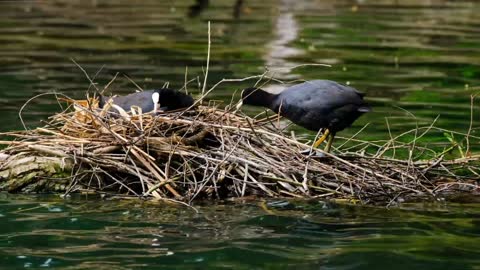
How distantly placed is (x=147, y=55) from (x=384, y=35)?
644 cm

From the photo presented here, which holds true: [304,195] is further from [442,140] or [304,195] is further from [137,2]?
[137,2]

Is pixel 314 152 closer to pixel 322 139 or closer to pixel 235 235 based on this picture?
pixel 322 139

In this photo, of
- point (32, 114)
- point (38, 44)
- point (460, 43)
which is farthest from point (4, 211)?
point (460, 43)

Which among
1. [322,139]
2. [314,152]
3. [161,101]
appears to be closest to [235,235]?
[314,152]

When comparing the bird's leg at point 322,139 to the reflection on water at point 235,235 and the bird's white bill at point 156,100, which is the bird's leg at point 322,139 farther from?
the bird's white bill at point 156,100

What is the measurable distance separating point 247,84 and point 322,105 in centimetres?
672

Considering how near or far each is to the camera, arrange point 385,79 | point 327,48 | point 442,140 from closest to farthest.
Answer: point 442,140 → point 385,79 → point 327,48

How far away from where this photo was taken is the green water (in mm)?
7039

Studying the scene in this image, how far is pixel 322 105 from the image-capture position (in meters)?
8.99

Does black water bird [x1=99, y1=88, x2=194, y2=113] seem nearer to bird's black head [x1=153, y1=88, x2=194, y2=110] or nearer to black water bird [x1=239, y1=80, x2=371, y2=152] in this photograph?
bird's black head [x1=153, y1=88, x2=194, y2=110]

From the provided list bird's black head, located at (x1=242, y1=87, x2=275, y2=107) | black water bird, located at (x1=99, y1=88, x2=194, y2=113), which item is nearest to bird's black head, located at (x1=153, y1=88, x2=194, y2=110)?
black water bird, located at (x1=99, y1=88, x2=194, y2=113)

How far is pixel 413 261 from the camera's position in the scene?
6.86 meters

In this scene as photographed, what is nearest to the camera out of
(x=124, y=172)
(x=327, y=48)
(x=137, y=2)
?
(x=124, y=172)

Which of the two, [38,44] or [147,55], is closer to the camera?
[147,55]
